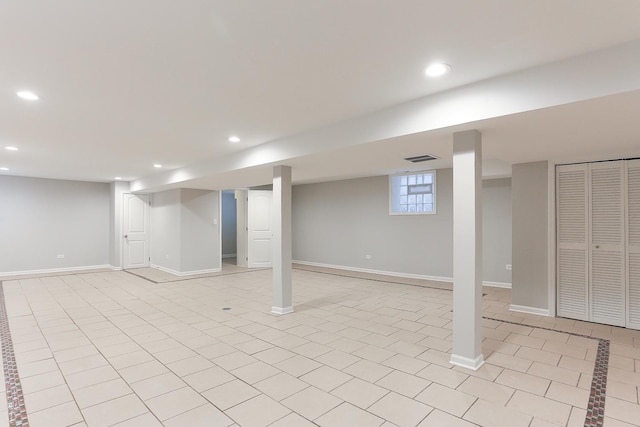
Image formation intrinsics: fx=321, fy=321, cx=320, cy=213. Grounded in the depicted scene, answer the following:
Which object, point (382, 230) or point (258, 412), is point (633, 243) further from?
point (258, 412)

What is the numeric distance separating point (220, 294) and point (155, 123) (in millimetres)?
3434

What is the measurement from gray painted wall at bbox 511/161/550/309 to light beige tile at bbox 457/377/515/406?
260cm

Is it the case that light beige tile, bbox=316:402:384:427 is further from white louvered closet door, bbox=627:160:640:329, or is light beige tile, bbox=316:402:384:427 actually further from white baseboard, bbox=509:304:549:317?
white louvered closet door, bbox=627:160:640:329

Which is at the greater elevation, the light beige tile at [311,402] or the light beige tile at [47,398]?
the light beige tile at [311,402]

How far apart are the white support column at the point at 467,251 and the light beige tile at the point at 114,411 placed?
2.74m

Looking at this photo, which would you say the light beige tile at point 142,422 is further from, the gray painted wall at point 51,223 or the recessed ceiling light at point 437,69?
the gray painted wall at point 51,223

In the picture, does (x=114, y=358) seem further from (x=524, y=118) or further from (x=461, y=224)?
(x=524, y=118)

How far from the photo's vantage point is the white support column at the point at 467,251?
2.96 metres

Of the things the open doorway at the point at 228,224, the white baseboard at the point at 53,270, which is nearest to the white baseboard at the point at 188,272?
the white baseboard at the point at 53,270

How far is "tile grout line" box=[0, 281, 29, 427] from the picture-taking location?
2.27 metres

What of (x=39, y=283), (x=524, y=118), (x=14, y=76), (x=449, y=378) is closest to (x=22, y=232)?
(x=39, y=283)

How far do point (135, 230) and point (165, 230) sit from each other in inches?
50.3

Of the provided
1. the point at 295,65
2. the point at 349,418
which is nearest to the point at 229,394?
the point at 349,418

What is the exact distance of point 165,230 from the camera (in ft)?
28.6
